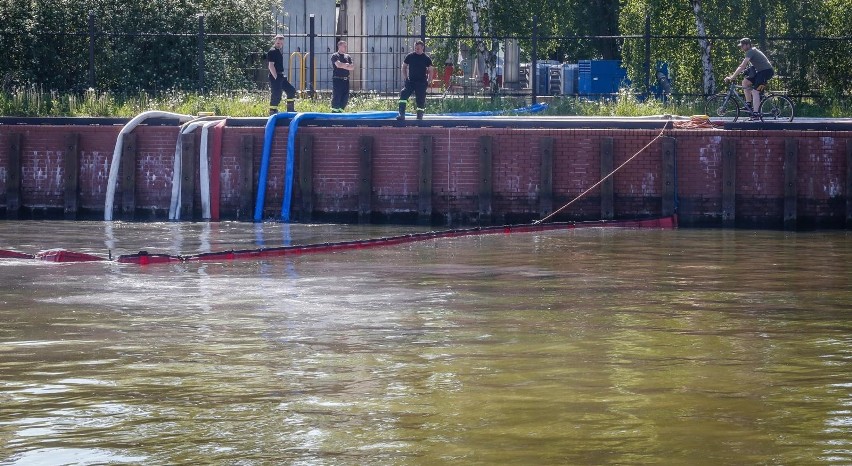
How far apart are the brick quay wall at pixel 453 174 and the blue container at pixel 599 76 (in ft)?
56.5

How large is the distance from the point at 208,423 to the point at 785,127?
15.2m

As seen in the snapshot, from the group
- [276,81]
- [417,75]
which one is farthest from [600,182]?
[276,81]

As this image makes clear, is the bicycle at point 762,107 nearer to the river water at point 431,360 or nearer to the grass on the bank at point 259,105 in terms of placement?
the grass on the bank at point 259,105

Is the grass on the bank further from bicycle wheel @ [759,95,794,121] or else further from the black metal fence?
bicycle wheel @ [759,95,794,121]

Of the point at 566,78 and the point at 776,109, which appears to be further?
the point at 566,78

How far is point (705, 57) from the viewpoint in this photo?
2880 centimetres

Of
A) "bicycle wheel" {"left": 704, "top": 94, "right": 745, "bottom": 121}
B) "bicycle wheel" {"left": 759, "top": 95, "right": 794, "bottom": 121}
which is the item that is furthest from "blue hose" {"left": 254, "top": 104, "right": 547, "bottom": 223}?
"bicycle wheel" {"left": 759, "top": 95, "right": 794, "bottom": 121}

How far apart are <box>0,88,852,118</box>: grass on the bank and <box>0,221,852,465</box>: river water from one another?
8239 millimetres

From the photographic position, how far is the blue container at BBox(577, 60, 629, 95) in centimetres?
3853

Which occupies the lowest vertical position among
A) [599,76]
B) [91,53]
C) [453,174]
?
[453,174]

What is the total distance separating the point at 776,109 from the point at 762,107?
1.79ft

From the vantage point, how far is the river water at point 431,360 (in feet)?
25.8

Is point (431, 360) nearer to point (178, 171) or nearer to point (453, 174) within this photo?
point (453, 174)

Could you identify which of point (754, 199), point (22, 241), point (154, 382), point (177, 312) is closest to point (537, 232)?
point (754, 199)
